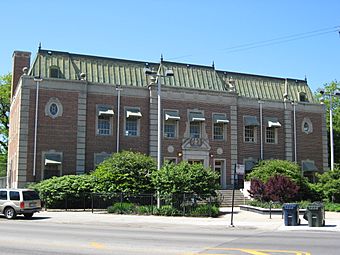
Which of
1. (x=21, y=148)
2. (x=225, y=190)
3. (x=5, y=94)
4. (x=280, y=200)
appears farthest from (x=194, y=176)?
(x=5, y=94)

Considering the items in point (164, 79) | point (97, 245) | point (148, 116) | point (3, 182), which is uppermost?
point (164, 79)

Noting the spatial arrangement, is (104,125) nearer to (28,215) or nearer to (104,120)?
(104,120)

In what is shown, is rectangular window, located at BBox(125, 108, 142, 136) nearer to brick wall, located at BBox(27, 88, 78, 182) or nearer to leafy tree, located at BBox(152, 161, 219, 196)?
brick wall, located at BBox(27, 88, 78, 182)

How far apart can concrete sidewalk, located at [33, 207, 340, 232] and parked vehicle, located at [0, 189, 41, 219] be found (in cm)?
83

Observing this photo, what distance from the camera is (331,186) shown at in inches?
1390

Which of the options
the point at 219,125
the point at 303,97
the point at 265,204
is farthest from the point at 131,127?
the point at 303,97

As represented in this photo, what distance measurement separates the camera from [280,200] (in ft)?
111

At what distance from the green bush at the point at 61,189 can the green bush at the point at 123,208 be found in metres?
3.33

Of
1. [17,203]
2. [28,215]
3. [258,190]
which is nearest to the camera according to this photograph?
[17,203]

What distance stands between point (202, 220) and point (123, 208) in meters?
6.03

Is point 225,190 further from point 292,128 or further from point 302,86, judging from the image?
point 302,86

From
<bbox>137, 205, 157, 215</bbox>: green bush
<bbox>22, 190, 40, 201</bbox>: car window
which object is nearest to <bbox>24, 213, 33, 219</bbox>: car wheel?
<bbox>22, 190, 40, 201</bbox>: car window

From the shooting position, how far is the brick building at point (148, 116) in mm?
37125

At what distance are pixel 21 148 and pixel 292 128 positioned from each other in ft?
83.8
